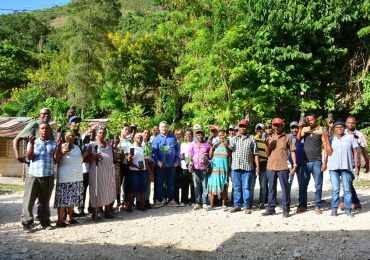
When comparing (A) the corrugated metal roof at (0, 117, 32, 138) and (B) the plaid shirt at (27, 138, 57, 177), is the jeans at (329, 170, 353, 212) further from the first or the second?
(A) the corrugated metal roof at (0, 117, 32, 138)

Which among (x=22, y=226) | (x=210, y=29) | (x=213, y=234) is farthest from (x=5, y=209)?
(x=210, y=29)

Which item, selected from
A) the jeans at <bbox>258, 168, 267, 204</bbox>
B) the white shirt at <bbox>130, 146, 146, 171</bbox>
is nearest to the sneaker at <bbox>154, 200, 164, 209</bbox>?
the white shirt at <bbox>130, 146, 146, 171</bbox>

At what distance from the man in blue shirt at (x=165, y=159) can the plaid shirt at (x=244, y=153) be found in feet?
4.30

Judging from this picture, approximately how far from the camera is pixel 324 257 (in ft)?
15.0

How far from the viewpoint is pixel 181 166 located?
8.00 meters

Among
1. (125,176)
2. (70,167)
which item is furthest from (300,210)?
(70,167)

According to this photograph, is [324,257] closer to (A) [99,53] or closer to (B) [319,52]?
(B) [319,52]

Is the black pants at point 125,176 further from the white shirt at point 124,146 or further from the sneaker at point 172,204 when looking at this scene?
the sneaker at point 172,204

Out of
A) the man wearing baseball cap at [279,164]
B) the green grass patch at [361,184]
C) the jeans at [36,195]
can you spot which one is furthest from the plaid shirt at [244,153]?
the green grass patch at [361,184]

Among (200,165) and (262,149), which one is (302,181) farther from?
(200,165)

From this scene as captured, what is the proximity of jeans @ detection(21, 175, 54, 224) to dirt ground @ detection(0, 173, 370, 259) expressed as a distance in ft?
0.79

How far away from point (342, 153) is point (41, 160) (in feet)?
17.1

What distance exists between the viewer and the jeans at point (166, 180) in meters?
7.76

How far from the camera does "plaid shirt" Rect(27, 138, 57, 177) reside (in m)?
5.79
